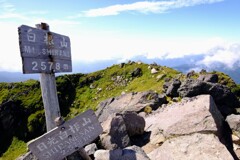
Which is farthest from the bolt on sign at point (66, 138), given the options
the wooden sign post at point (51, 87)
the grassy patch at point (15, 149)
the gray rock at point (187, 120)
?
the grassy patch at point (15, 149)

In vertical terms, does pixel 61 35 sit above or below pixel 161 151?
above

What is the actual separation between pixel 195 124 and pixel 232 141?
2.76 meters

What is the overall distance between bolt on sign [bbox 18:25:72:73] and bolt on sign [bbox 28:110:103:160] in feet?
6.33

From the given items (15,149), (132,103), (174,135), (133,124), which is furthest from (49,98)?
(15,149)

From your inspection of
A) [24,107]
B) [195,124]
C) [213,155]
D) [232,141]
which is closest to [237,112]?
[232,141]

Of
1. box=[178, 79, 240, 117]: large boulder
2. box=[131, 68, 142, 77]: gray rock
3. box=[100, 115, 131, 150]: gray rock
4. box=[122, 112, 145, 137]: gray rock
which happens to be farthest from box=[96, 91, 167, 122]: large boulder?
box=[131, 68, 142, 77]: gray rock

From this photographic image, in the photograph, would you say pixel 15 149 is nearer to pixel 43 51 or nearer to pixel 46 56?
pixel 46 56

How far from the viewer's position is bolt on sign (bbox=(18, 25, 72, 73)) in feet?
26.7

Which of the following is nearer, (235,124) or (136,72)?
(235,124)

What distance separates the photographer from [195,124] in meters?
15.9

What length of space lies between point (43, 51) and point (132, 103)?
19.7 meters

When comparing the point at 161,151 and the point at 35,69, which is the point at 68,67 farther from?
the point at 161,151

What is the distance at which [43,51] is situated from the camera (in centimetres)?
879

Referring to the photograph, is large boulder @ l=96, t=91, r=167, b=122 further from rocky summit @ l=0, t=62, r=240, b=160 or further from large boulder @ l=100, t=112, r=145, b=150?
large boulder @ l=100, t=112, r=145, b=150
